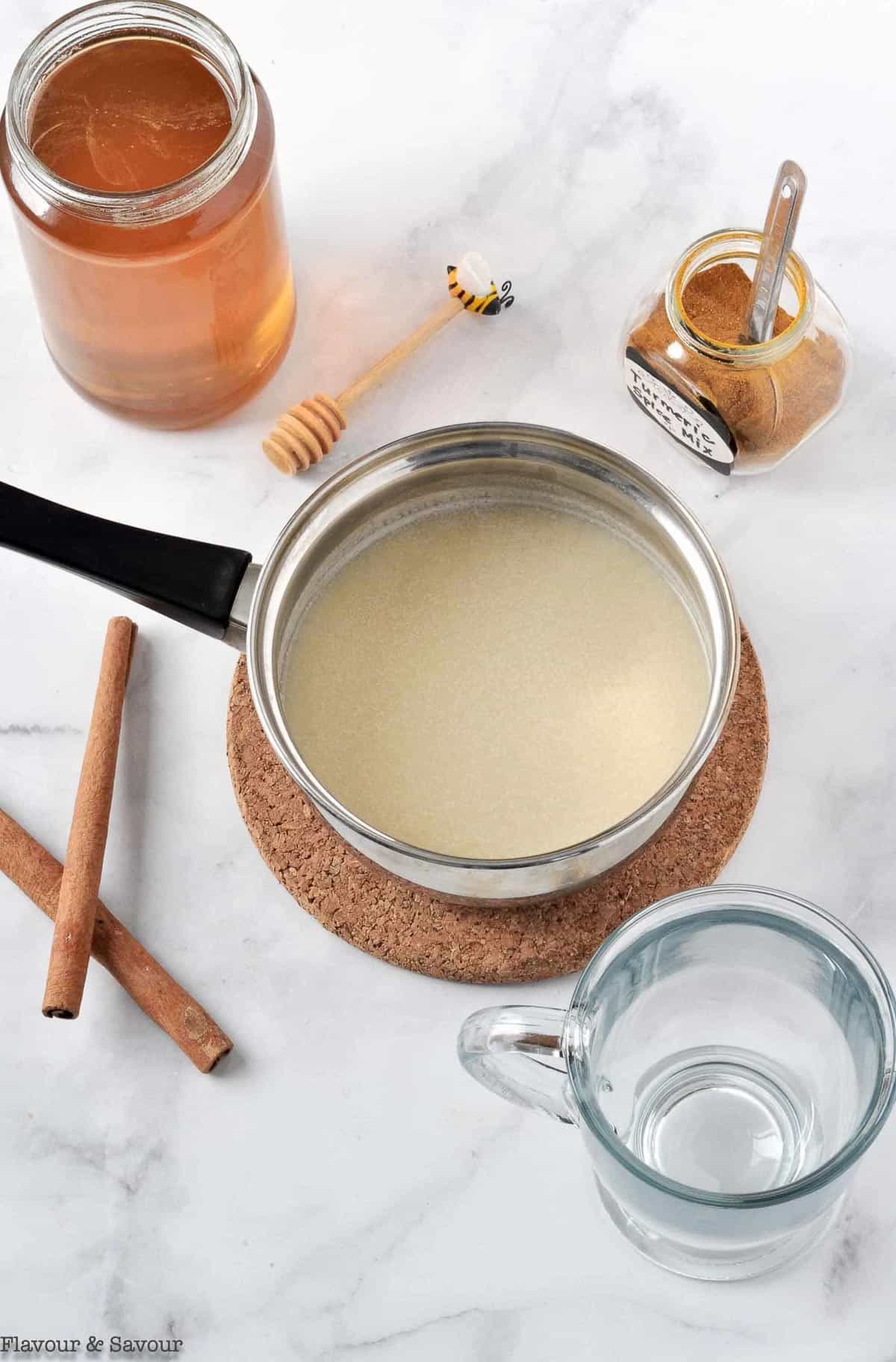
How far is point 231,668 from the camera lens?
3.29ft

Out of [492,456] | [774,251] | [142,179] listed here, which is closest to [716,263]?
[774,251]

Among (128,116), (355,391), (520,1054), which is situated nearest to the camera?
(520,1054)

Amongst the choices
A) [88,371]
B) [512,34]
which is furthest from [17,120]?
[512,34]

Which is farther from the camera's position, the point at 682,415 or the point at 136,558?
the point at 682,415

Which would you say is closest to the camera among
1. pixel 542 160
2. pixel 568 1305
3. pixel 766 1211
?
pixel 766 1211

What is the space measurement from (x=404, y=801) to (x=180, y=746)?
0.16 metres

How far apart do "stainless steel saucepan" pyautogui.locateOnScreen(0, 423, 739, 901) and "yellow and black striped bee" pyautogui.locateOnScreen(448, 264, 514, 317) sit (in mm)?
148

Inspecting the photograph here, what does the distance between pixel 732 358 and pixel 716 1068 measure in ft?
1.24

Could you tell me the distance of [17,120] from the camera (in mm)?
904

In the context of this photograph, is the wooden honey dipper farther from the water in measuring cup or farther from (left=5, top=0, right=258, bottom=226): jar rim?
the water in measuring cup

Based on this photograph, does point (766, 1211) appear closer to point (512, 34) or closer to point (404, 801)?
point (404, 801)

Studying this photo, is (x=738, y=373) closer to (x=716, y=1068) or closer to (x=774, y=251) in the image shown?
(x=774, y=251)

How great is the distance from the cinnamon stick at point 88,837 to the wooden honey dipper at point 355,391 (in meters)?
0.13

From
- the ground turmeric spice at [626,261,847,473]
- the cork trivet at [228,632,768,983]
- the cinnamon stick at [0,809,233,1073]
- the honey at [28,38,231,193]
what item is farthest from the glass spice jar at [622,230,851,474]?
the cinnamon stick at [0,809,233,1073]
